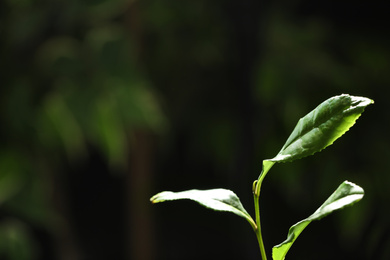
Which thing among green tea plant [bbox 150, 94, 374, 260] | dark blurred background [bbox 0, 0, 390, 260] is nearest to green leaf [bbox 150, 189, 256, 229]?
green tea plant [bbox 150, 94, 374, 260]

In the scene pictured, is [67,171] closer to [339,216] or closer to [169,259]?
[169,259]

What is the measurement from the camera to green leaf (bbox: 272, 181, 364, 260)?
0.13 metres

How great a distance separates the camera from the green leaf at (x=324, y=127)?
146 mm

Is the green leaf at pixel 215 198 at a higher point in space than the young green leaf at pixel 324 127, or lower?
lower

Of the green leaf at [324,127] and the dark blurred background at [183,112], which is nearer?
the green leaf at [324,127]

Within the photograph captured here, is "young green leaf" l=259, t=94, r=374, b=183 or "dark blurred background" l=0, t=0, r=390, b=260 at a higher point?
"young green leaf" l=259, t=94, r=374, b=183

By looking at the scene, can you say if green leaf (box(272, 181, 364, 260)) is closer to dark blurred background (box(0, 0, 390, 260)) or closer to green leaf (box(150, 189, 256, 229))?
green leaf (box(150, 189, 256, 229))

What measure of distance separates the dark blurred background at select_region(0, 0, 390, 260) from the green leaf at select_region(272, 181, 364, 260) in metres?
0.88

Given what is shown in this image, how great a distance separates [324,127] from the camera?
0.49 feet

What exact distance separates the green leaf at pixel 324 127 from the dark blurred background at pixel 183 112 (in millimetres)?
875

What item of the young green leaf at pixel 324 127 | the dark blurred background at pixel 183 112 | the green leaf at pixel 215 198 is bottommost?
the dark blurred background at pixel 183 112

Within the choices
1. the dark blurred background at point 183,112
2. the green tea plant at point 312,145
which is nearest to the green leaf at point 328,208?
the green tea plant at point 312,145

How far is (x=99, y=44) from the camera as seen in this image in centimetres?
121

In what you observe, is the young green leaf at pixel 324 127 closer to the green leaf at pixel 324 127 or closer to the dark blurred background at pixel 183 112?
the green leaf at pixel 324 127
